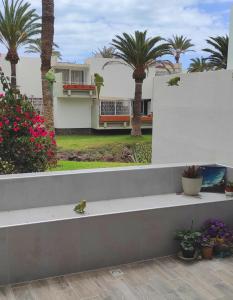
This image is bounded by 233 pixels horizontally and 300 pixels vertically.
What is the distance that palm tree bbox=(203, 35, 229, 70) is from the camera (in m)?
18.9

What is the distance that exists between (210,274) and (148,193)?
1571mm

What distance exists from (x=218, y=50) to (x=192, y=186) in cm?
1612

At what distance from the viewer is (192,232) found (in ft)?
14.9

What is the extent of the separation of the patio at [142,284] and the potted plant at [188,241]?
13cm

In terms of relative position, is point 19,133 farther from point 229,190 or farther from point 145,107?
point 145,107

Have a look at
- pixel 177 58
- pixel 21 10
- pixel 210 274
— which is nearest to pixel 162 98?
pixel 210 274

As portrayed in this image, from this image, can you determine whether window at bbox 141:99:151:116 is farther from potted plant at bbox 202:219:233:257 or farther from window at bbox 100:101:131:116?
potted plant at bbox 202:219:233:257

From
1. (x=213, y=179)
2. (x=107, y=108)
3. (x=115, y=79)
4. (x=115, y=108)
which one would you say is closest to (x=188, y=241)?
(x=213, y=179)

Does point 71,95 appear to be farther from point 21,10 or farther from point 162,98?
point 162,98

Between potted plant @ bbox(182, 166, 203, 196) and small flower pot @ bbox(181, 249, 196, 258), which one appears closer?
small flower pot @ bbox(181, 249, 196, 258)

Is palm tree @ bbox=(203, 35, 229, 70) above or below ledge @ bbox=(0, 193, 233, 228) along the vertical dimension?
above

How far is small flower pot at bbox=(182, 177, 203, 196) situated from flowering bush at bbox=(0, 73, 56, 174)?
94.7 inches

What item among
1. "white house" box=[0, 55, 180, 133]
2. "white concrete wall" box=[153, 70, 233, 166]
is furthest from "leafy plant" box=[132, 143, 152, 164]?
"white concrete wall" box=[153, 70, 233, 166]

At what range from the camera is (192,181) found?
5.14 m
